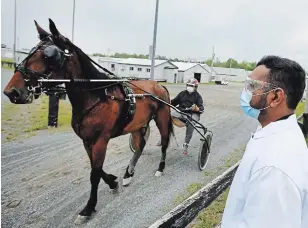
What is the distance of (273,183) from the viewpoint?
1312mm

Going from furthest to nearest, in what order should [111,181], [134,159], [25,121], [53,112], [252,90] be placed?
1. [25,121]
2. [53,112]
3. [134,159]
4. [111,181]
5. [252,90]

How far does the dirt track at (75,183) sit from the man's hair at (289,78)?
2.89 metres

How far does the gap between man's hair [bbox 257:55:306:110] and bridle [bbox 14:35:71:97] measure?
8.75ft

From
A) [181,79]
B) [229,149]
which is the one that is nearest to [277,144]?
[229,149]

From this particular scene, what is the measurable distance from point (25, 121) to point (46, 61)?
740cm

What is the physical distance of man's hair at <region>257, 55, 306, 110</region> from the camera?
1.67 metres

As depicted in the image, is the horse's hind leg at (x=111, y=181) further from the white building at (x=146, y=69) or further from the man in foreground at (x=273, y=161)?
the white building at (x=146, y=69)

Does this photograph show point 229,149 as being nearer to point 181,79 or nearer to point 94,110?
point 94,110

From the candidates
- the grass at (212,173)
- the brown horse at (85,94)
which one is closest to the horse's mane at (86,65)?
the brown horse at (85,94)

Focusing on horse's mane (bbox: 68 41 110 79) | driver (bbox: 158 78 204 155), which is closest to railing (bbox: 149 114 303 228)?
horse's mane (bbox: 68 41 110 79)

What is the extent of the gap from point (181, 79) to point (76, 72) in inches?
1747

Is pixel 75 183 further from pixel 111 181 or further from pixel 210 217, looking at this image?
pixel 210 217

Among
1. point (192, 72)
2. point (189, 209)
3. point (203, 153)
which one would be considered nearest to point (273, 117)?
point (189, 209)

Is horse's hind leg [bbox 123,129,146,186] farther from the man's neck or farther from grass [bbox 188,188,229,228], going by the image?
the man's neck
